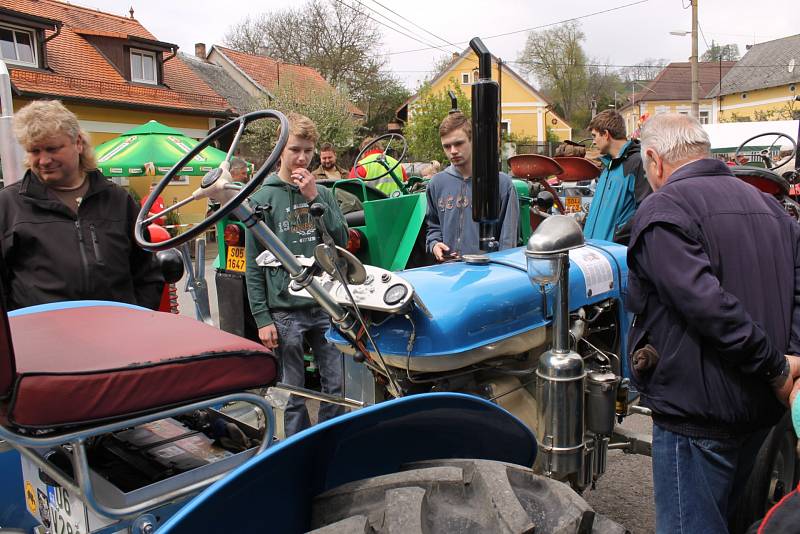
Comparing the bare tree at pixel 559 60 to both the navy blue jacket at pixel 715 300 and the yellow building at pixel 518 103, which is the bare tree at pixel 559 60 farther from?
the navy blue jacket at pixel 715 300

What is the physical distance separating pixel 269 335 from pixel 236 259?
3.21 feet

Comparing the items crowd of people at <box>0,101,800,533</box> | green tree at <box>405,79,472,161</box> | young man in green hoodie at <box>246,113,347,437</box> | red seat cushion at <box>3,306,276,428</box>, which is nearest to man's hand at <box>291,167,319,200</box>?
young man in green hoodie at <box>246,113,347,437</box>

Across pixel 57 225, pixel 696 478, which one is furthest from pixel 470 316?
pixel 57 225

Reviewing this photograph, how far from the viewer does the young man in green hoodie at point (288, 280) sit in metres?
3.32

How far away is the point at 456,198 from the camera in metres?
3.75

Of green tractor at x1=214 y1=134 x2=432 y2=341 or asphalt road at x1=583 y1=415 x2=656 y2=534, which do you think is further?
green tractor at x1=214 y1=134 x2=432 y2=341

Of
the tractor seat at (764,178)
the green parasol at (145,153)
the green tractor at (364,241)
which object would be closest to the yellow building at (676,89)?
the green parasol at (145,153)

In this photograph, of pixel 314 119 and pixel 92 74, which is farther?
pixel 314 119

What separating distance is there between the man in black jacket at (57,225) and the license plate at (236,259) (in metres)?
1.31

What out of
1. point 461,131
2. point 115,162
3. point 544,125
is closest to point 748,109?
point 544,125

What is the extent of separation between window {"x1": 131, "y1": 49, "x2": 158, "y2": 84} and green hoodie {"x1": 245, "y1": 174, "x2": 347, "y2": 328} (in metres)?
21.5

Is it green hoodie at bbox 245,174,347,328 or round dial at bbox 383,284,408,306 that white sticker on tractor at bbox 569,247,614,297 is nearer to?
round dial at bbox 383,284,408,306

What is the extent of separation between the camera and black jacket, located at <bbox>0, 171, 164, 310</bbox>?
262 centimetres

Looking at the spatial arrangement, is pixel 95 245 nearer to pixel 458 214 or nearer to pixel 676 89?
pixel 458 214
